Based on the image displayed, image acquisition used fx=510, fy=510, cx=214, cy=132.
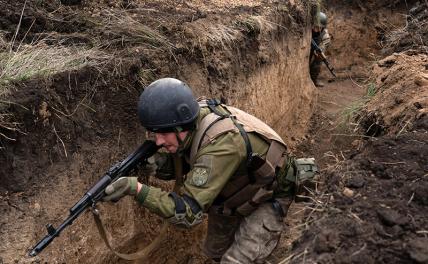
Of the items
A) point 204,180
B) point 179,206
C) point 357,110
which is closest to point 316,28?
point 357,110

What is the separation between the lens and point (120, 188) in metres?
3.38

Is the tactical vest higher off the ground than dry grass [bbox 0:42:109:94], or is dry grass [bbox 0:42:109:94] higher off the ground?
dry grass [bbox 0:42:109:94]

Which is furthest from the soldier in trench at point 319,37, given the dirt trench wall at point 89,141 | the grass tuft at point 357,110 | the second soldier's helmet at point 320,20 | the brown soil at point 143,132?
the dirt trench wall at point 89,141

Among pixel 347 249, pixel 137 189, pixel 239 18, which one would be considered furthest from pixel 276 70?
pixel 347 249

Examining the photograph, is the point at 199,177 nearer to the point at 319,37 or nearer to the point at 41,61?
the point at 41,61

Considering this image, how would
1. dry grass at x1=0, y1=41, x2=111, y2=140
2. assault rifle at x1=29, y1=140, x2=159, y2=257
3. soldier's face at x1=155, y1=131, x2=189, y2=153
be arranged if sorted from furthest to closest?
1. dry grass at x1=0, y1=41, x2=111, y2=140
2. soldier's face at x1=155, y1=131, x2=189, y2=153
3. assault rifle at x1=29, y1=140, x2=159, y2=257

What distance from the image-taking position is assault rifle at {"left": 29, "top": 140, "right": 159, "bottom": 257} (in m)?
3.23

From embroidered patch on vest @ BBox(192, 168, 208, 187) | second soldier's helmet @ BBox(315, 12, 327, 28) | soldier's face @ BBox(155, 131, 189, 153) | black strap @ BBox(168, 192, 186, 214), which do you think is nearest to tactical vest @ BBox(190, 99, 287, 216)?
soldier's face @ BBox(155, 131, 189, 153)

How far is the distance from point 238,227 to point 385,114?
1.83 metres

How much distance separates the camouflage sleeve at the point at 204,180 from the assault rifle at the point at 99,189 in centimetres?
26

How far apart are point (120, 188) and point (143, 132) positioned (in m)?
1.35

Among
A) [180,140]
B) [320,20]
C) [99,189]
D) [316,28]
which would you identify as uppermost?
[180,140]

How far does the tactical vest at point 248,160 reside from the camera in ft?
11.9

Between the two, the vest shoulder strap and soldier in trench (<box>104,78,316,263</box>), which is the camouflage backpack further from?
the vest shoulder strap
